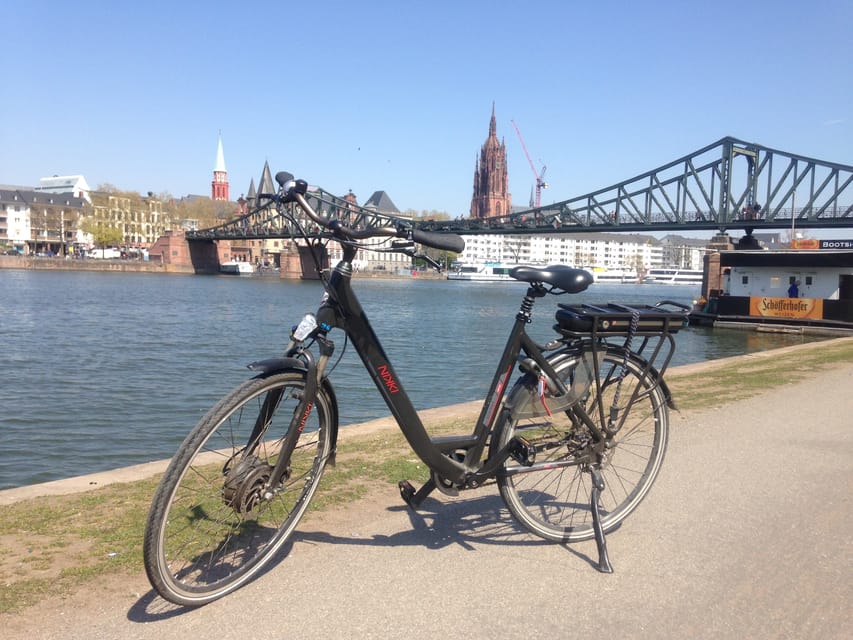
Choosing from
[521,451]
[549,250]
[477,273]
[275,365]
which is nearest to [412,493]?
[521,451]

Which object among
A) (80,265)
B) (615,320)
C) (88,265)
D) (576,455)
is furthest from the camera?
(88,265)

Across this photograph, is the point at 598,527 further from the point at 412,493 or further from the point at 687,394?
the point at 687,394

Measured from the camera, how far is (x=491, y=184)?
190250 mm

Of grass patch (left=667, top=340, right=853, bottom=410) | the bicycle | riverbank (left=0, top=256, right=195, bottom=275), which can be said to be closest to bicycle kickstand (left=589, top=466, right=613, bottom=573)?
the bicycle

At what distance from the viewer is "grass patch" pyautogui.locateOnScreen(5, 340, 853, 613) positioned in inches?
113

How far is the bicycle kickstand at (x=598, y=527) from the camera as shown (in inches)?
125

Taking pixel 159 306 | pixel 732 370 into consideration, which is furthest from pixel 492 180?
pixel 732 370

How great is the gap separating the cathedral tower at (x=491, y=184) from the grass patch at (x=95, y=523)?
183 meters

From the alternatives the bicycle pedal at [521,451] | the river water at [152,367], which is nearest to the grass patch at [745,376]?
the bicycle pedal at [521,451]

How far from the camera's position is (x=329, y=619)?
2.61 metres

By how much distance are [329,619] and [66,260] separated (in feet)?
333

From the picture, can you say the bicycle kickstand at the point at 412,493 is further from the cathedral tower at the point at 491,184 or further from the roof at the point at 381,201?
the cathedral tower at the point at 491,184

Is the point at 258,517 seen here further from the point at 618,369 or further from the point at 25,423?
the point at 25,423

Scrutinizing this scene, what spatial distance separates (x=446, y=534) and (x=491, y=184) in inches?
7511
